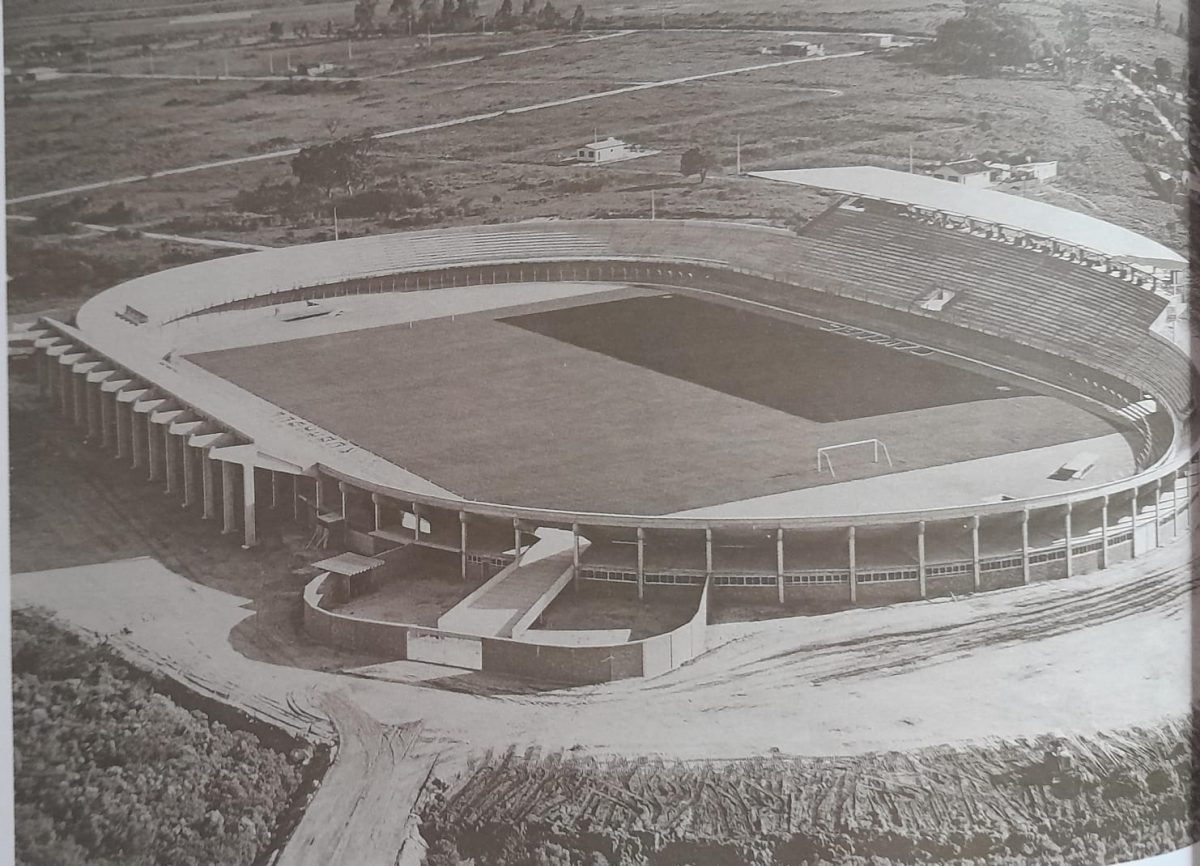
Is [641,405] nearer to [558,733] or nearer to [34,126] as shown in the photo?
[558,733]

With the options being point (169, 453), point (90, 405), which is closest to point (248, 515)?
point (169, 453)

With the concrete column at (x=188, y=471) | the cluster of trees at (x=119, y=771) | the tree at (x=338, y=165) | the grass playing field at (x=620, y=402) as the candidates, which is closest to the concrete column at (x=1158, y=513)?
the grass playing field at (x=620, y=402)

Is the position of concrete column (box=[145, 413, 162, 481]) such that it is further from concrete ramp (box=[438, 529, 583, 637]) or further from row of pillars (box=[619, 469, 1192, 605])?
row of pillars (box=[619, 469, 1192, 605])

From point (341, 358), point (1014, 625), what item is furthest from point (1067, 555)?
point (341, 358)

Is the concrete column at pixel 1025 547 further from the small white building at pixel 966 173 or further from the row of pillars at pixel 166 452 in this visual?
the small white building at pixel 966 173

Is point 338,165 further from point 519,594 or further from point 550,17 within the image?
point 519,594
